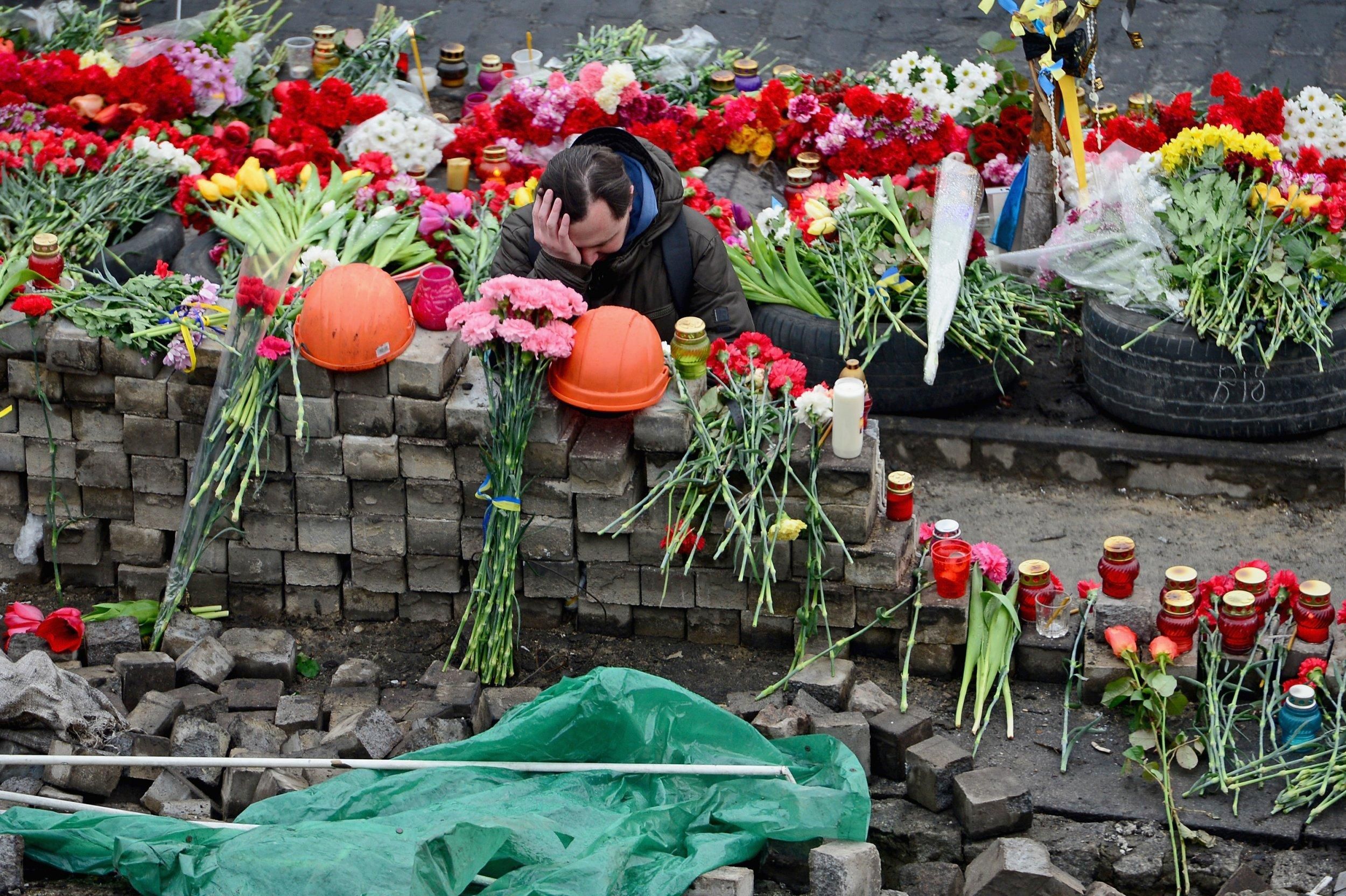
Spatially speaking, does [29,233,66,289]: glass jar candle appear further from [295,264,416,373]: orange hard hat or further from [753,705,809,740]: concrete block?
[753,705,809,740]: concrete block

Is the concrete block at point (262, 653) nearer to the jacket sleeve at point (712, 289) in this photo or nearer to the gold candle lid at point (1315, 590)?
the jacket sleeve at point (712, 289)

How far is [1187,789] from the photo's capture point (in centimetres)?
507

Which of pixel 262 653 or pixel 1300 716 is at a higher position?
pixel 1300 716

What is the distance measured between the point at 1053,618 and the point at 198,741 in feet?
8.83

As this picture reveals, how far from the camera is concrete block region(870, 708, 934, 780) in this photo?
5145 millimetres

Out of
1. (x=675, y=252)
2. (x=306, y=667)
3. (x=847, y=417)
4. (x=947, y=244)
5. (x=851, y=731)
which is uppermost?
(x=675, y=252)

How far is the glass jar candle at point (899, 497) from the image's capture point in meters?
5.69

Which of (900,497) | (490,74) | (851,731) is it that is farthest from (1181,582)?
(490,74)

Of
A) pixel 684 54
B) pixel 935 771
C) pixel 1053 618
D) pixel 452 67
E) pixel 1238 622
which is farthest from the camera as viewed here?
pixel 452 67

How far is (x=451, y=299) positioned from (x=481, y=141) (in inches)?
107

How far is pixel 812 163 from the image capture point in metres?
8.16

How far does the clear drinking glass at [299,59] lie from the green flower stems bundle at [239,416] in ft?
12.8

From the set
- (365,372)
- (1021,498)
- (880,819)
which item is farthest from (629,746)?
(1021,498)

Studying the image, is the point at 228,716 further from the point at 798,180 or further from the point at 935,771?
the point at 798,180
